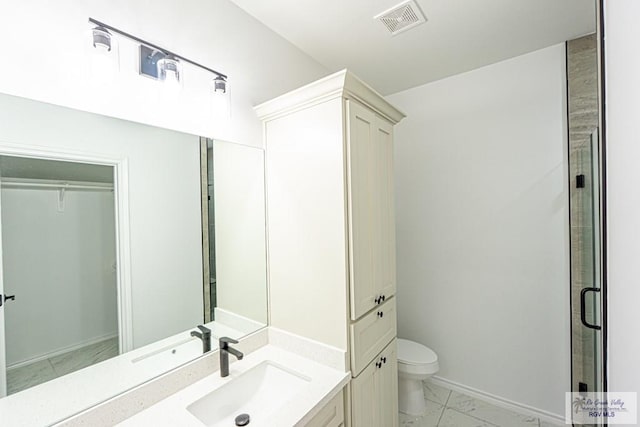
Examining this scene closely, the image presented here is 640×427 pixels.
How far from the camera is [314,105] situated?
1.34 m

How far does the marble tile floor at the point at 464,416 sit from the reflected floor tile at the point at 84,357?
1.94 metres

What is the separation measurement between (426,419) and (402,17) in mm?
2734

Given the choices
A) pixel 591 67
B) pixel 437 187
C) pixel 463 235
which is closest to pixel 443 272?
pixel 463 235

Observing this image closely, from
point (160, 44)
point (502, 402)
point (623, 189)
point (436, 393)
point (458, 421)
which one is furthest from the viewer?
point (436, 393)

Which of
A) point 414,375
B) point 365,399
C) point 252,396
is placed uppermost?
point 252,396

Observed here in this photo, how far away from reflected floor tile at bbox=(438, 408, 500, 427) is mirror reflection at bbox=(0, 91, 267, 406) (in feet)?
5.41

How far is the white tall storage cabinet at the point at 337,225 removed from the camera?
128 cm

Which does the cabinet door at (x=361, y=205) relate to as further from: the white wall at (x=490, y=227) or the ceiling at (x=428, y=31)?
the white wall at (x=490, y=227)

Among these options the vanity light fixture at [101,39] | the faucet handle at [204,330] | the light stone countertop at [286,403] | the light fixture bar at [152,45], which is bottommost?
the light stone countertop at [286,403]

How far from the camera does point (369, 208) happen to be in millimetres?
1436

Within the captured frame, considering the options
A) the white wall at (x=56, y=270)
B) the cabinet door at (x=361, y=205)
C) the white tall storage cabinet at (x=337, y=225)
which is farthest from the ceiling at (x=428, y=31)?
the white wall at (x=56, y=270)

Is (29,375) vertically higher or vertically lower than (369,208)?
lower

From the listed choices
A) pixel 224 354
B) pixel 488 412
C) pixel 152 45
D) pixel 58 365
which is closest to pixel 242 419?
pixel 224 354

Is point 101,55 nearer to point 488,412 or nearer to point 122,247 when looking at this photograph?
point 122,247
